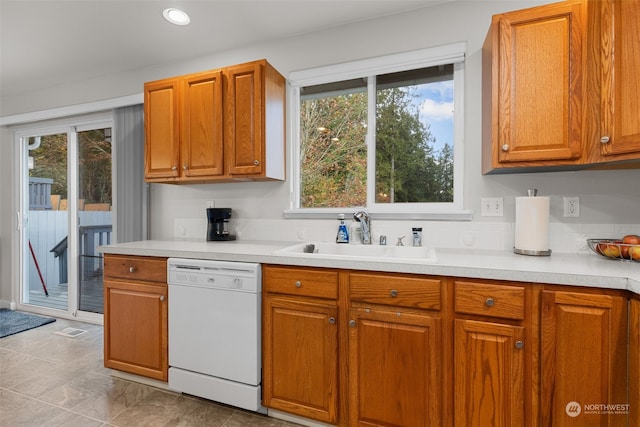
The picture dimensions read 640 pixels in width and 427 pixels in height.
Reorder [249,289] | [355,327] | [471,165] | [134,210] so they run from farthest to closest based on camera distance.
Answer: [134,210]
[471,165]
[249,289]
[355,327]

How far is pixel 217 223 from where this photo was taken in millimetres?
2516

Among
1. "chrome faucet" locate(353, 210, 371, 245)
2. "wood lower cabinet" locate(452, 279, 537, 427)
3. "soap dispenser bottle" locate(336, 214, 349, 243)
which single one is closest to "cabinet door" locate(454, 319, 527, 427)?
"wood lower cabinet" locate(452, 279, 537, 427)

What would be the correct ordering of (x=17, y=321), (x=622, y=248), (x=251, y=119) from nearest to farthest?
(x=622, y=248) → (x=251, y=119) → (x=17, y=321)

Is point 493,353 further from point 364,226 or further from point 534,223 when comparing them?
point 364,226

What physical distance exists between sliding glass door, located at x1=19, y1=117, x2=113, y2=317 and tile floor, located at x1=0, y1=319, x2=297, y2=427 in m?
0.93

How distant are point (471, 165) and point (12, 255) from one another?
4992mm

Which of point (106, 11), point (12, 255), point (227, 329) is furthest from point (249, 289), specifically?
point (12, 255)

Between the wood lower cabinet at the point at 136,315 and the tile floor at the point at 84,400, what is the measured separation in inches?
5.6

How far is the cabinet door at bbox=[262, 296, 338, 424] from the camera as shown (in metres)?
1.65

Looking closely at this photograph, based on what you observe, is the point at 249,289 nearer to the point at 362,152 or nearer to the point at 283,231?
the point at 283,231

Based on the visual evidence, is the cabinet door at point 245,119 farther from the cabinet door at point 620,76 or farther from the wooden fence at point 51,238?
the wooden fence at point 51,238

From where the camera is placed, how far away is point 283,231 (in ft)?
8.20

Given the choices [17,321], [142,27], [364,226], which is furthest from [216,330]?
[17,321]

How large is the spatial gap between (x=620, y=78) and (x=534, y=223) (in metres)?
0.73
